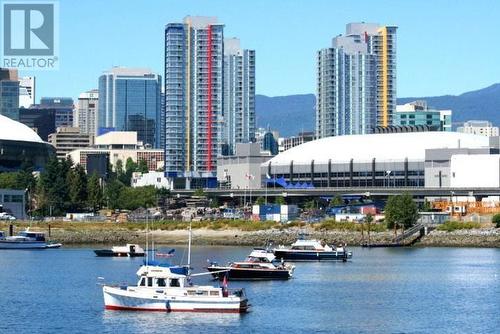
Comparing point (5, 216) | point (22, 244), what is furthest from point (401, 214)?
point (5, 216)

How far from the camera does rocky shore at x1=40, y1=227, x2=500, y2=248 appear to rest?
151125 mm

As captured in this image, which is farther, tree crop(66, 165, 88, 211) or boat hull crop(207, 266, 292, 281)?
tree crop(66, 165, 88, 211)

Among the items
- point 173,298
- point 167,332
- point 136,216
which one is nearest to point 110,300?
point 173,298

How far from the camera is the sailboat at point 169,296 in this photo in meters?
76.8

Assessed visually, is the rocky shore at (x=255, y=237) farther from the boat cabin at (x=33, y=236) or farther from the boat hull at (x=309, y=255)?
the boat hull at (x=309, y=255)

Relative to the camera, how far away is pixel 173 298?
77.3m

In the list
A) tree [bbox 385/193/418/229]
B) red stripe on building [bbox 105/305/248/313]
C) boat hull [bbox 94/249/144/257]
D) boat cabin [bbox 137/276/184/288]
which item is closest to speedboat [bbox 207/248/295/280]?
boat cabin [bbox 137/276/184/288]

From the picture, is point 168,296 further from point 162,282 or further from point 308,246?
point 308,246

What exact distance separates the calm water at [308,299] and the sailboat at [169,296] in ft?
2.35

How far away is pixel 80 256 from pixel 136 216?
5429 cm

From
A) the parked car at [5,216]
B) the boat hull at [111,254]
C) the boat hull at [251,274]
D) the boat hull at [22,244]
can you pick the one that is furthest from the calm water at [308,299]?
the parked car at [5,216]

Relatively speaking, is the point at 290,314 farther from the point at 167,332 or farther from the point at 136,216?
the point at 136,216

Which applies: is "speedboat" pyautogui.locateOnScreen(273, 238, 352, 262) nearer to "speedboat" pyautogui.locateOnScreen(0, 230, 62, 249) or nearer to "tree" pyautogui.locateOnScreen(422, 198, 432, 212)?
"speedboat" pyautogui.locateOnScreen(0, 230, 62, 249)

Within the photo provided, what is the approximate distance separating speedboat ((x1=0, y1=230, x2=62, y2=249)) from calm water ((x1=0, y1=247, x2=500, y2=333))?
18784 mm
